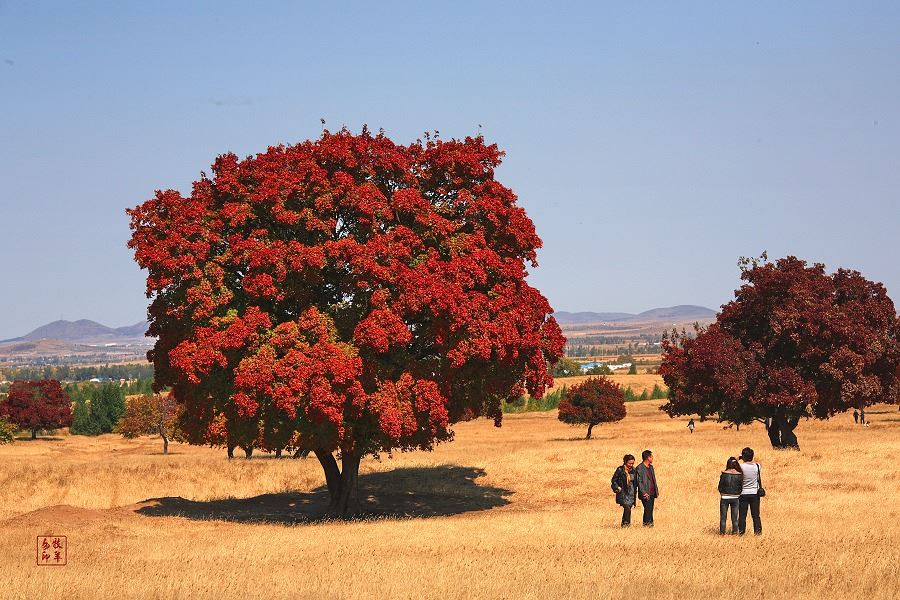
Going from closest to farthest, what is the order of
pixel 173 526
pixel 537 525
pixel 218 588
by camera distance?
pixel 218 588 < pixel 537 525 < pixel 173 526

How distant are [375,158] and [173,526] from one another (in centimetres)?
1329

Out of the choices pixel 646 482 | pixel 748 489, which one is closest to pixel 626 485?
pixel 646 482

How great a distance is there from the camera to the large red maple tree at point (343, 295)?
28.1m

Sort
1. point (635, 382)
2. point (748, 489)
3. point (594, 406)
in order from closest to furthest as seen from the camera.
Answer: point (748, 489) < point (594, 406) < point (635, 382)

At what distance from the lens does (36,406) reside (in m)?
112

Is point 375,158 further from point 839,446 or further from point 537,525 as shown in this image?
point 839,446

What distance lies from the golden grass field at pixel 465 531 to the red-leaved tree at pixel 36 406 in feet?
233

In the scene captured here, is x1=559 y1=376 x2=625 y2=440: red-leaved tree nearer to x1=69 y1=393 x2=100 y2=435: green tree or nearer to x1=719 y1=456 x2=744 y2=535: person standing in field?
x1=719 y1=456 x2=744 y2=535: person standing in field

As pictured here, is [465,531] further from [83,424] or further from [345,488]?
Result: [83,424]

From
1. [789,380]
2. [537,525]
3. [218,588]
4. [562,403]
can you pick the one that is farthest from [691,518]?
[562,403]

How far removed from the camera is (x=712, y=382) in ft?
145

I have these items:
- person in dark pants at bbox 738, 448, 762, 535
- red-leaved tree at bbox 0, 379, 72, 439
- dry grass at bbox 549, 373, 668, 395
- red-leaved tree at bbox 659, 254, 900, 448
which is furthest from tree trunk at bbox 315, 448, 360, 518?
dry grass at bbox 549, 373, 668, 395

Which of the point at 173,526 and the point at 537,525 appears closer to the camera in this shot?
the point at 537,525

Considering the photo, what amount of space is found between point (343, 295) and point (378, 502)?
9552 mm
